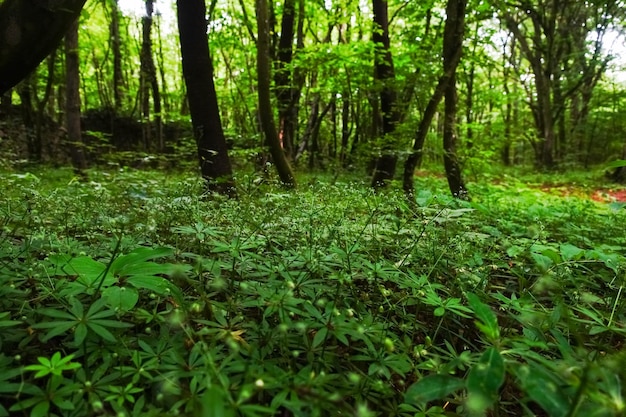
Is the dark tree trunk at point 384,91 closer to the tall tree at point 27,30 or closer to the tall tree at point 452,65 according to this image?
the tall tree at point 452,65

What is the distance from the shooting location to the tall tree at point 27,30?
2385 mm

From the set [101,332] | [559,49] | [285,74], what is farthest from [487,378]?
[559,49]

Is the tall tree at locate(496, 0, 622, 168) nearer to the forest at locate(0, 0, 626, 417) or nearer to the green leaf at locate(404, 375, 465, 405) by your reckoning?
the forest at locate(0, 0, 626, 417)

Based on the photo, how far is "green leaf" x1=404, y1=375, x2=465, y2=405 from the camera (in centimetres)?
105

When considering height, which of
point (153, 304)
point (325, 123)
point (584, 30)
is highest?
point (584, 30)

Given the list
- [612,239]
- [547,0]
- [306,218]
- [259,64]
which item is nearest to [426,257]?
[306,218]

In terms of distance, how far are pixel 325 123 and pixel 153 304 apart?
1637cm

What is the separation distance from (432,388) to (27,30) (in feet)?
9.72

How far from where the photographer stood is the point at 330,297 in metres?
1.93

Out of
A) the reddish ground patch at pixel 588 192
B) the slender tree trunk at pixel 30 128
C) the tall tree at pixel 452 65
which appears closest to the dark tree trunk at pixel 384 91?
the tall tree at pixel 452 65

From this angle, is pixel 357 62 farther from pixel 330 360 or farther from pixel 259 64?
pixel 330 360

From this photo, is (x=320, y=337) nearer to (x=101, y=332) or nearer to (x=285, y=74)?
(x=101, y=332)

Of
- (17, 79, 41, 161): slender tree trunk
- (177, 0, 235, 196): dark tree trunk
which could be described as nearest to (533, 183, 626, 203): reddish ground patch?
(177, 0, 235, 196): dark tree trunk

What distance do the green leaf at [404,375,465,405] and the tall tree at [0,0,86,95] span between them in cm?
291
